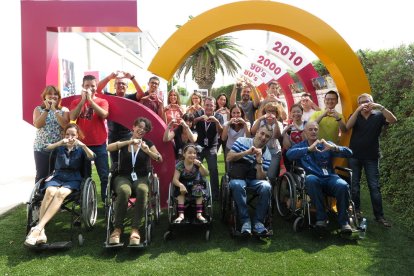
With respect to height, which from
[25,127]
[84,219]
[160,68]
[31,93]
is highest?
[160,68]

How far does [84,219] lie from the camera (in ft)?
11.3

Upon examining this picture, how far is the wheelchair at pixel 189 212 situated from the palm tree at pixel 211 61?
1577 centimetres

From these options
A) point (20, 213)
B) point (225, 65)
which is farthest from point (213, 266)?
point (225, 65)

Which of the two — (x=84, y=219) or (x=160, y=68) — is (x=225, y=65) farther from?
(x=84, y=219)

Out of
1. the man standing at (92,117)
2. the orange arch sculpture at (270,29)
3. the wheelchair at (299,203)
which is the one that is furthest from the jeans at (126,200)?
the wheelchair at (299,203)

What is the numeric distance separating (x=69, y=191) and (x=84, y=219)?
0.33 m

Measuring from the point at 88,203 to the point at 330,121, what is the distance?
292cm

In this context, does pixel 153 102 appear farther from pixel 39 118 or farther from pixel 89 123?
pixel 39 118

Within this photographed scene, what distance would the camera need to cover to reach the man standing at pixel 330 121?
4.13 m

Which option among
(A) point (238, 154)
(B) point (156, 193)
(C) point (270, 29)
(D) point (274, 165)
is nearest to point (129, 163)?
(B) point (156, 193)

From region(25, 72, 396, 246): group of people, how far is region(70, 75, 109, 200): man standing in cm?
1

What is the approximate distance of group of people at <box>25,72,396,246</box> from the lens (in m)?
3.56

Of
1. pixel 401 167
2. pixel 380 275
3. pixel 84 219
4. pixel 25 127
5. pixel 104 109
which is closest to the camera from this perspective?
pixel 380 275

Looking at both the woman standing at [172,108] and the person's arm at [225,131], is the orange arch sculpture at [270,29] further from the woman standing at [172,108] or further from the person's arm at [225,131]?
the person's arm at [225,131]
